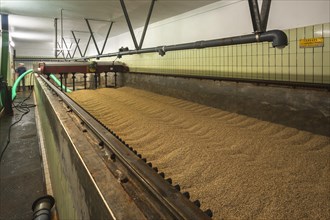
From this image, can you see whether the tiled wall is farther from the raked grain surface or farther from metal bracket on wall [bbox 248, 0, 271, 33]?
metal bracket on wall [bbox 248, 0, 271, 33]

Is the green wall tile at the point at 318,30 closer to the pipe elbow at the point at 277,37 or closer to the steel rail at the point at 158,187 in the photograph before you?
the pipe elbow at the point at 277,37

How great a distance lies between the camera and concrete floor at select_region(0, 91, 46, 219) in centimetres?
267

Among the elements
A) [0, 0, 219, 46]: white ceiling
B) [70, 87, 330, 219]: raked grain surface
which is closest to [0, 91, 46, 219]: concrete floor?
[70, 87, 330, 219]: raked grain surface

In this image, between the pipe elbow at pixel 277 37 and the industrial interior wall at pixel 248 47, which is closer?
the pipe elbow at pixel 277 37

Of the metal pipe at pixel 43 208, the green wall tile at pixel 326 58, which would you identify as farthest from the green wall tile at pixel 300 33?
the metal pipe at pixel 43 208

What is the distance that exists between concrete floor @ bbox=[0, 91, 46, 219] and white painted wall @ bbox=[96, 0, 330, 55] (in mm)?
3845

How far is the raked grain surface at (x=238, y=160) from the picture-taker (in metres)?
1.33

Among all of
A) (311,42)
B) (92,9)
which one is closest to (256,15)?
(311,42)

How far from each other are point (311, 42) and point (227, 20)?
1.60 meters

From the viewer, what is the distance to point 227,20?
3.98 m

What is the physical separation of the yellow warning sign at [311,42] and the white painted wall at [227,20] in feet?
0.68

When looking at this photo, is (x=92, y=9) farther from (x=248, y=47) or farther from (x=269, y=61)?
(x=269, y=61)

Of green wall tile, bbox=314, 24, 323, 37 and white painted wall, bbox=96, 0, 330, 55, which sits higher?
white painted wall, bbox=96, 0, 330, 55

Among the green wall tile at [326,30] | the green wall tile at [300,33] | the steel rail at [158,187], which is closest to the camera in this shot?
the steel rail at [158,187]
